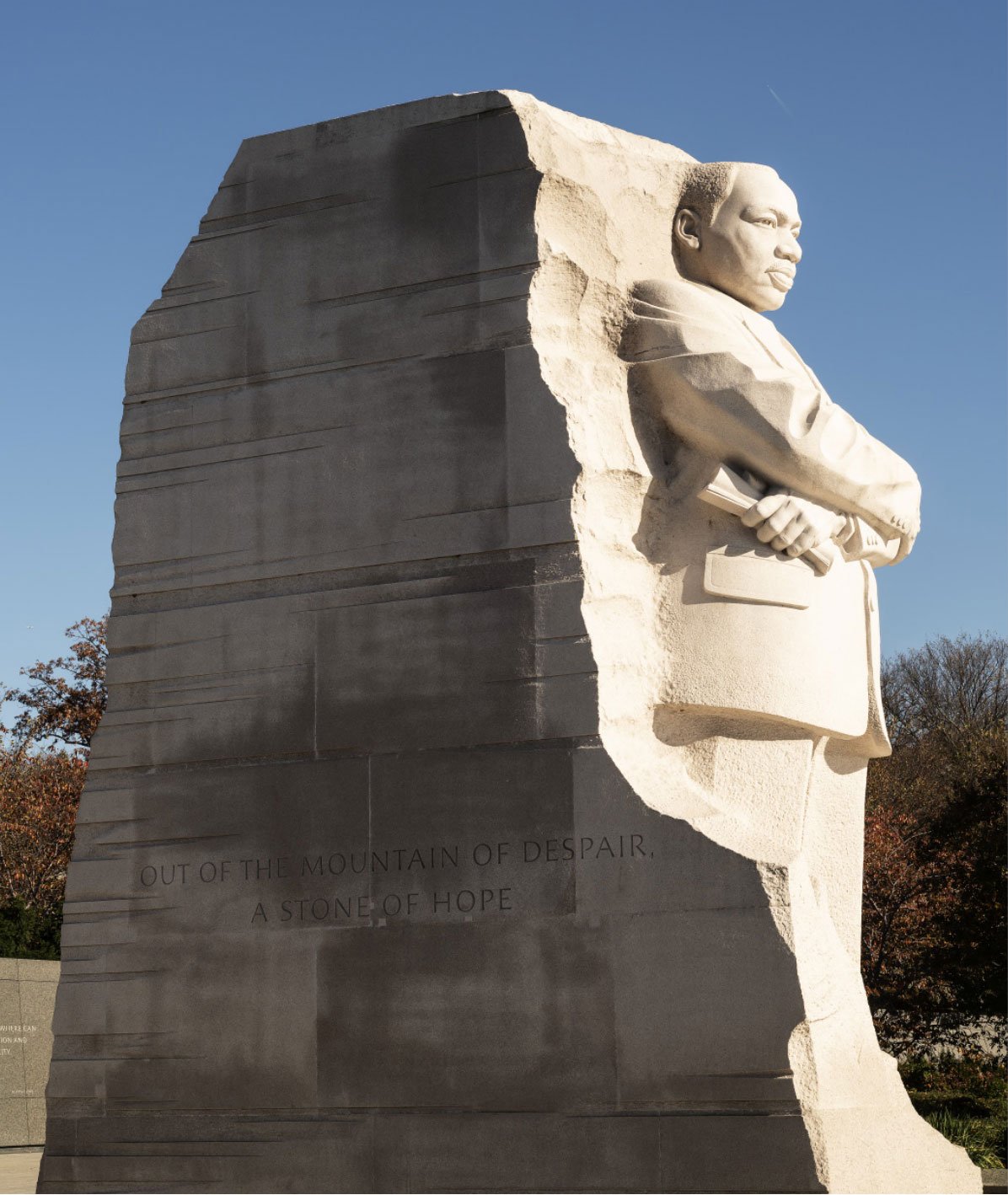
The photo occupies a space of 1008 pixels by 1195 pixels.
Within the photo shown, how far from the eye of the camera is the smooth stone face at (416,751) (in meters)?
6.57

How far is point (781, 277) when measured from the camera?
26.4 feet

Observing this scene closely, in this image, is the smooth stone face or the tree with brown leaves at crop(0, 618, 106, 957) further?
the tree with brown leaves at crop(0, 618, 106, 957)

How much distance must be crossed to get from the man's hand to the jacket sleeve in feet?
0.33

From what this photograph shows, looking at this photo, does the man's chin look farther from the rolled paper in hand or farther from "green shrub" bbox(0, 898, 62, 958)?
"green shrub" bbox(0, 898, 62, 958)

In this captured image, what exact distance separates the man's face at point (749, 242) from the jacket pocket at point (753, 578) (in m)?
1.45

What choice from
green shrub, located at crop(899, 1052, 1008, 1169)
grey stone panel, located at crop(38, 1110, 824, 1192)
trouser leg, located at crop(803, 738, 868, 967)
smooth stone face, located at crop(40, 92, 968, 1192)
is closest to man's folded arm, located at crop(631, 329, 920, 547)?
smooth stone face, located at crop(40, 92, 968, 1192)

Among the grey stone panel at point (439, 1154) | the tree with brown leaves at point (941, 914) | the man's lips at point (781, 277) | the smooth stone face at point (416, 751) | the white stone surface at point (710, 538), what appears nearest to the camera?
the grey stone panel at point (439, 1154)

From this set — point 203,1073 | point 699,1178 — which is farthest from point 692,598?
point 203,1073

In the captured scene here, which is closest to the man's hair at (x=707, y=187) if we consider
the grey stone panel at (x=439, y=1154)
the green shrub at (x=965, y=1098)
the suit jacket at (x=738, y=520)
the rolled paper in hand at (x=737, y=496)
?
the suit jacket at (x=738, y=520)

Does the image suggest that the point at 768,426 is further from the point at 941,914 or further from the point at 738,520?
the point at 941,914

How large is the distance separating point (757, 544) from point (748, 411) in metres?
0.57

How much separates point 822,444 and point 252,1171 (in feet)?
12.7

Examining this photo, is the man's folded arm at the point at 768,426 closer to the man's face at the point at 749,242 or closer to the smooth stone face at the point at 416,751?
the smooth stone face at the point at 416,751

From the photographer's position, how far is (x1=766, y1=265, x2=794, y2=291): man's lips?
799 cm
